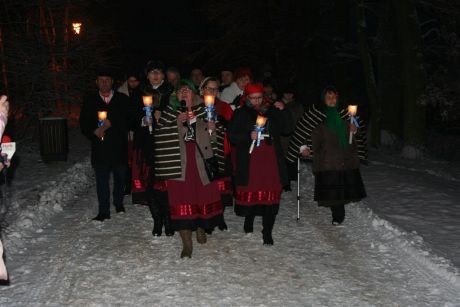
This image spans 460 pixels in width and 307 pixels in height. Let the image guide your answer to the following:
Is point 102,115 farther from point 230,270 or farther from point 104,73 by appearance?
point 230,270

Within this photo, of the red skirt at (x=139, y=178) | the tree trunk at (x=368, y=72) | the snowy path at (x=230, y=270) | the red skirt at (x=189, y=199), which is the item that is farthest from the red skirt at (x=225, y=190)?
the tree trunk at (x=368, y=72)

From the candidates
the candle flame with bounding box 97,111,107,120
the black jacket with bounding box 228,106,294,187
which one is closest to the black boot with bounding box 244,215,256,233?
the black jacket with bounding box 228,106,294,187

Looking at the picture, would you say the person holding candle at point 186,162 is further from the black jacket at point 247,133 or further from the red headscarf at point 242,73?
the red headscarf at point 242,73

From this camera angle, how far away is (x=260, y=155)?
22.5 feet

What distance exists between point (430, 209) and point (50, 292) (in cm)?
605

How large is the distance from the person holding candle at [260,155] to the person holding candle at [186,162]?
21.5 inches

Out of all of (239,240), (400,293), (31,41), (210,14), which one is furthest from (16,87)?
(400,293)

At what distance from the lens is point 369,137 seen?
20.5m

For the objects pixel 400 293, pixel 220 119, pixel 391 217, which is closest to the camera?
pixel 400 293

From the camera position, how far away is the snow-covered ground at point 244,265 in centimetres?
519

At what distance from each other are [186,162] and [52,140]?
8.95 meters

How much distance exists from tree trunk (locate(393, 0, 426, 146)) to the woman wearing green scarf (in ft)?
29.8

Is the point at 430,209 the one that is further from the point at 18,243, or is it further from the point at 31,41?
the point at 31,41

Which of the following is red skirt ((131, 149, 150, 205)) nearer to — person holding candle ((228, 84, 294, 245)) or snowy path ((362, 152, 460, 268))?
person holding candle ((228, 84, 294, 245))
